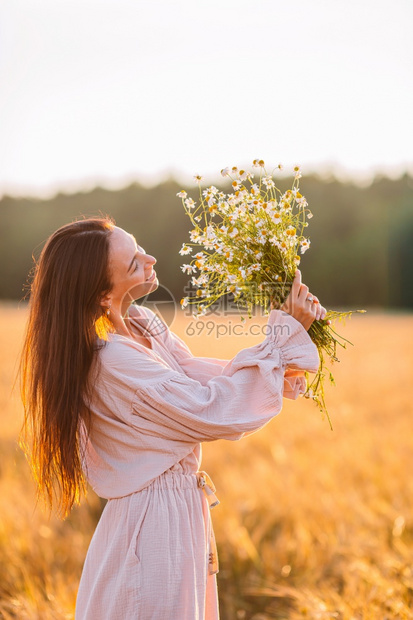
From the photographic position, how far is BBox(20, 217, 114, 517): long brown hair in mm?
2137

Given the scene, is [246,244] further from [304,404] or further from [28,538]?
[304,404]

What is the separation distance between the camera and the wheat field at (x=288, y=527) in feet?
11.3

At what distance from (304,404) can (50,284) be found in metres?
7.32

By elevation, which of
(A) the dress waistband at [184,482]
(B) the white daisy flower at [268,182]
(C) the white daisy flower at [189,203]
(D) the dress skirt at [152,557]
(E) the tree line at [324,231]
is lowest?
(E) the tree line at [324,231]

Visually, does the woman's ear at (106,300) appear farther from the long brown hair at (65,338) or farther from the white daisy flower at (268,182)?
the white daisy flower at (268,182)

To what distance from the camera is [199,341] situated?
1446 cm

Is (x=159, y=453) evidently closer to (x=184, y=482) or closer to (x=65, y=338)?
(x=184, y=482)

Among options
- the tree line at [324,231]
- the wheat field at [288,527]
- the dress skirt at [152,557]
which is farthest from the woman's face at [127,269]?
the tree line at [324,231]

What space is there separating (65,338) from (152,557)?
2.60ft

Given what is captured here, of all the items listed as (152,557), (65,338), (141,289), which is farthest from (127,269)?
(152,557)

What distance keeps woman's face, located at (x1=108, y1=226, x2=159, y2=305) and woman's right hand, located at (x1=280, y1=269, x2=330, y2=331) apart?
53 centimetres

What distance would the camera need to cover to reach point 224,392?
2160mm

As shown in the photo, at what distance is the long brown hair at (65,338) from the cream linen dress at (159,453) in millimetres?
78

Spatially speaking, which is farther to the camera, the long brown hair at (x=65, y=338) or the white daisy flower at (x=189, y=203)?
the white daisy flower at (x=189, y=203)
